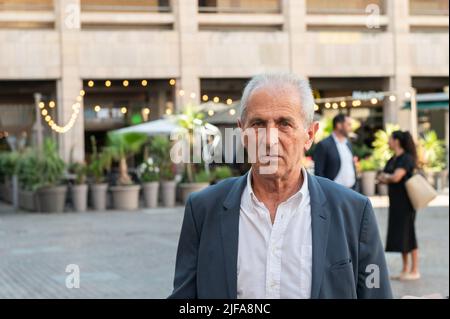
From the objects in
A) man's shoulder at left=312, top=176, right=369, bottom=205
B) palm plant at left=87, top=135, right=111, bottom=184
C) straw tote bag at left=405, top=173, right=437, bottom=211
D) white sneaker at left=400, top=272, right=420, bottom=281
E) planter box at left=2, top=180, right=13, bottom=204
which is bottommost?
planter box at left=2, top=180, right=13, bottom=204

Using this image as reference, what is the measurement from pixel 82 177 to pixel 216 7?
16072mm

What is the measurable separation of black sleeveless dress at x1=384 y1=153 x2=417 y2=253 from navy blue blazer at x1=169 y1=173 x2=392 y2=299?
7.64 meters

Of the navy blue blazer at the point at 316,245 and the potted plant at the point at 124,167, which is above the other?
the navy blue blazer at the point at 316,245

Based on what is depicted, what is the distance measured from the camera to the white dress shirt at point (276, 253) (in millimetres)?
2541

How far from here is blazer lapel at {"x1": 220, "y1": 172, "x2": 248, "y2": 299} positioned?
254 centimetres

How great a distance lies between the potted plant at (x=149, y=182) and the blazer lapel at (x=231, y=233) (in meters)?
19.8

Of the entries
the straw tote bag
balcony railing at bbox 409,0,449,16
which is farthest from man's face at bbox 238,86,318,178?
balcony railing at bbox 409,0,449,16

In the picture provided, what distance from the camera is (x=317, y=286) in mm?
2498

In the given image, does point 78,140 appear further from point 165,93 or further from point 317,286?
point 317,286

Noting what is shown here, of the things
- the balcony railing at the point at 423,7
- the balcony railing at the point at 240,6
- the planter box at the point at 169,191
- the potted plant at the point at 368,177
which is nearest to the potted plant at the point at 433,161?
the potted plant at the point at 368,177

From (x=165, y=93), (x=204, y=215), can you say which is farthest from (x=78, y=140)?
(x=204, y=215)

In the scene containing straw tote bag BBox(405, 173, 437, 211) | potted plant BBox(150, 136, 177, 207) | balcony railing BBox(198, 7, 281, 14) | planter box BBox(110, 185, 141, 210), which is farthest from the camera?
balcony railing BBox(198, 7, 281, 14)

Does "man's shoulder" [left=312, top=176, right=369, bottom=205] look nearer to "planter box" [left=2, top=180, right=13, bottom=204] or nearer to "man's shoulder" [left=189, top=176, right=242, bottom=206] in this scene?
"man's shoulder" [left=189, top=176, right=242, bottom=206]

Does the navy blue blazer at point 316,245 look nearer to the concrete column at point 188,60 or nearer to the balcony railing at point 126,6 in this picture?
the balcony railing at point 126,6
